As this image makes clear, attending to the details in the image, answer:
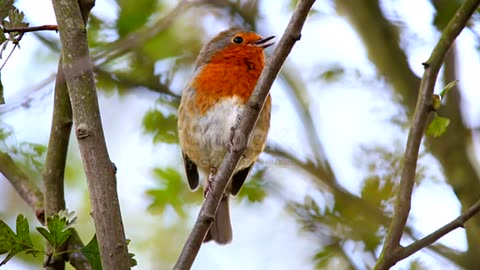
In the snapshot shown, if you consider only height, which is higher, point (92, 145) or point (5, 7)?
point (5, 7)

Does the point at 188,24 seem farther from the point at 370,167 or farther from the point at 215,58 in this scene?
the point at 370,167

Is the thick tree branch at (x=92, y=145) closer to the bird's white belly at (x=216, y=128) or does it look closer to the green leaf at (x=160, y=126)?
the bird's white belly at (x=216, y=128)

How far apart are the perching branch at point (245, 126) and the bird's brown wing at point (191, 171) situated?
2.02 meters

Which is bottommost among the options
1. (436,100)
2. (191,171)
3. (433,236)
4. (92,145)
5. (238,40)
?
(433,236)

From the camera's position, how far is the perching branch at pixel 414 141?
2656 millimetres

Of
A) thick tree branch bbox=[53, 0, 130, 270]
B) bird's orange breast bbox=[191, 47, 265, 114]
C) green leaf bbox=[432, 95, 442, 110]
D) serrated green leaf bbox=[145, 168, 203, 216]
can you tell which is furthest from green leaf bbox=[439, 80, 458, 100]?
serrated green leaf bbox=[145, 168, 203, 216]

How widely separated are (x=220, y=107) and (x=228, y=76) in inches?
10.6

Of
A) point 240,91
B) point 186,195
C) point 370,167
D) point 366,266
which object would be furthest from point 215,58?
point 366,266

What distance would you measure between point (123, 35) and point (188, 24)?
4.06 ft

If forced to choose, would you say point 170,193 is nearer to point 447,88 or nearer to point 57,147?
point 57,147

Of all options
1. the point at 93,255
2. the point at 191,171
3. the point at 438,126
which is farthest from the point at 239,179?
the point at 93,255

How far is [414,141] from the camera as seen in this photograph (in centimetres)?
279

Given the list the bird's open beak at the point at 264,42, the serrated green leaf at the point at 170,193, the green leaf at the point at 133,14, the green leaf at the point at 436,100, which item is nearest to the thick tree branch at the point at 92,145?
the green leaf at the point at 436,100

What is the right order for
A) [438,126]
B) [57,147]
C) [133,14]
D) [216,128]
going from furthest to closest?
[216,128], [133,14], [438,126], [57,147]
